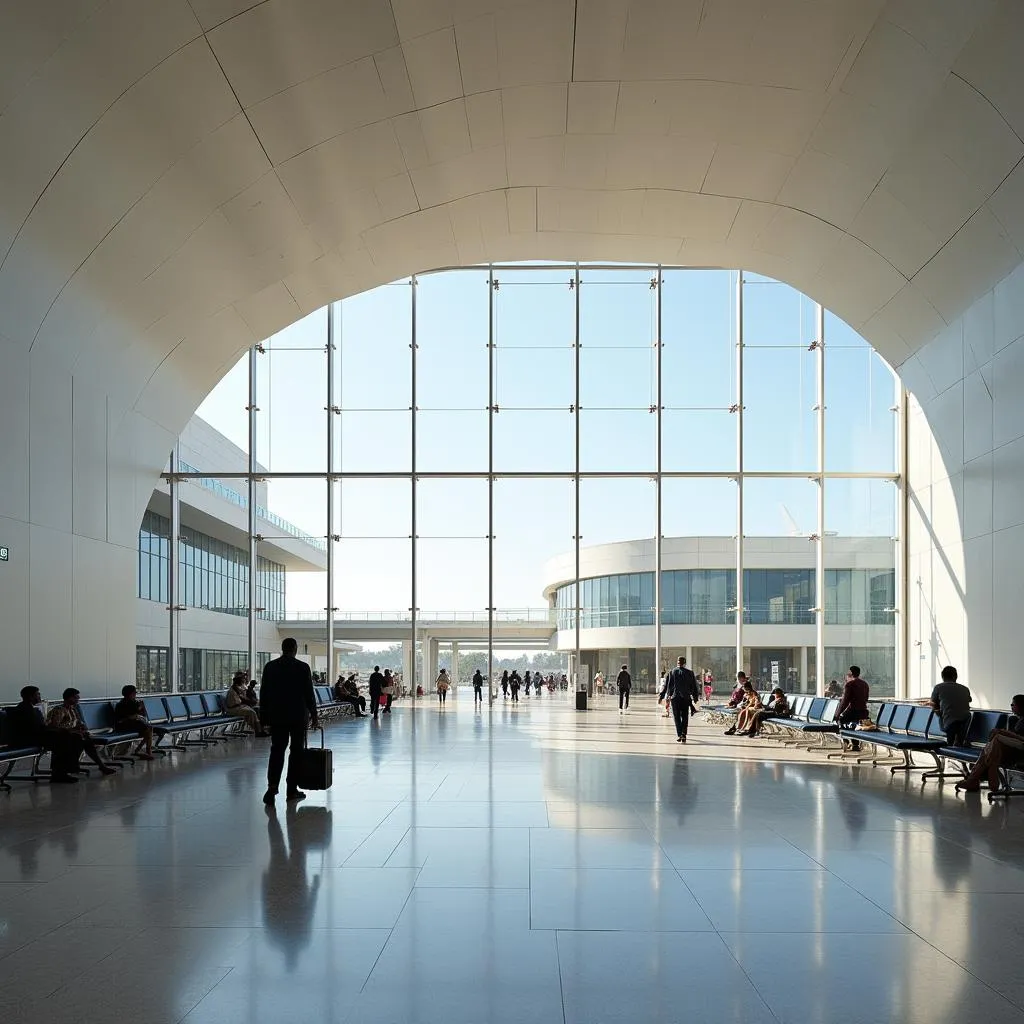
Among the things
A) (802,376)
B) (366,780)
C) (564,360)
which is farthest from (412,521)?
(366,780)

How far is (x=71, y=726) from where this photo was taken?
11.2 metres

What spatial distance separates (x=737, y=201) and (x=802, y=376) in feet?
36.6

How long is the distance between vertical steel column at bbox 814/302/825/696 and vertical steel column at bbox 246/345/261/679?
13253 mm

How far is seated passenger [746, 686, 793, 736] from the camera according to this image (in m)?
17.5

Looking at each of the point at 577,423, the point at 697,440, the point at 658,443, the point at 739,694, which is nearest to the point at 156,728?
the point at 739,694

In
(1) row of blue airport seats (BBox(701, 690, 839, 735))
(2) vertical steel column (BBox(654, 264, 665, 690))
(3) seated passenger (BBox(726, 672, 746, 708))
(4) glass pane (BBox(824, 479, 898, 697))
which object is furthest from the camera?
(2) vertical steel column (BBox(654, 264, 665, 690))

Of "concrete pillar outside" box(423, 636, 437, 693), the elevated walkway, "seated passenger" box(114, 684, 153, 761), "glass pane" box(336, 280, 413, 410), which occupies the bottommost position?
"concrete pillar outside" box(423, 636, 437, 693)

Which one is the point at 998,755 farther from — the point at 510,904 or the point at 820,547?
the point at 820,547

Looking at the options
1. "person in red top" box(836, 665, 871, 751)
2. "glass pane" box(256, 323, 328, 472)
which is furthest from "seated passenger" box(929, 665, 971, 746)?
"glass pane" box(256, 323, 328, 472)

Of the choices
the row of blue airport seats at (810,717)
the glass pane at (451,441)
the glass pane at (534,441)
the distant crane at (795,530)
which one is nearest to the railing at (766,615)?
the distant crane at (795,530)

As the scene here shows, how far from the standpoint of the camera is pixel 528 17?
10516 millimetres

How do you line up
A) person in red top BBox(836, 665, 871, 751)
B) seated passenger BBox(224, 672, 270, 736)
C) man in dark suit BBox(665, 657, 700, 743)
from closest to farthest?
person in red top BBox(836, 665, 871, 751), man in dark suit BBox(665, 657, 700, 743), seated passenger BBox(224, 672, 270, 736)

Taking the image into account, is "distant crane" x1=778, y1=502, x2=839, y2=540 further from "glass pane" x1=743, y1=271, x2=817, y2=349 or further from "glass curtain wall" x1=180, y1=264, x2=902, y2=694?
"glass pane" x1=743, y1=271, x2=817, y2=349

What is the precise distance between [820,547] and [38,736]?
18424 millimetres
